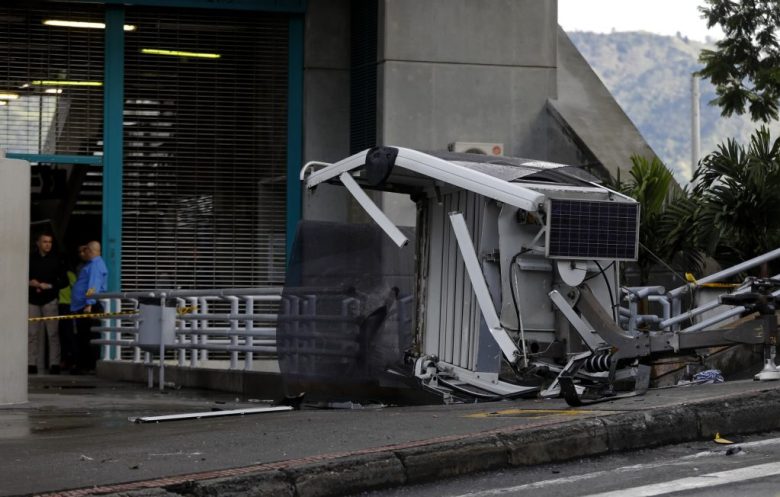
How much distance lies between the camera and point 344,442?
852 centimetres

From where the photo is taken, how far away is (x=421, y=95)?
20625 millimetres

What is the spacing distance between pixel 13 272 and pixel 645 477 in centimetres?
706

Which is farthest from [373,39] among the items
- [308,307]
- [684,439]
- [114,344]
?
[684,439]

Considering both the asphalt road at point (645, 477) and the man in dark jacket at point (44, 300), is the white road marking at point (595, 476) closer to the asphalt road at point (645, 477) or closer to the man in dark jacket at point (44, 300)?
the asphalt road at point (645, 477)

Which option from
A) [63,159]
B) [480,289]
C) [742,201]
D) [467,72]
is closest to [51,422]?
[480,289]

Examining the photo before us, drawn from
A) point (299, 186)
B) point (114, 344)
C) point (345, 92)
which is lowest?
point (114, 344)

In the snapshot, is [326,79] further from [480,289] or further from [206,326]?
[480,289]

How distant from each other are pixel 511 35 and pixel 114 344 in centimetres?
746

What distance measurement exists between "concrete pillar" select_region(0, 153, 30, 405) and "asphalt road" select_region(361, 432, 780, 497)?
6.20 meters

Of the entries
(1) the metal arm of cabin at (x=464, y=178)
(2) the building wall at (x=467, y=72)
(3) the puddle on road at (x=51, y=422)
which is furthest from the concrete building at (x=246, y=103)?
(3) the puddle on road at (x=51, y=422)

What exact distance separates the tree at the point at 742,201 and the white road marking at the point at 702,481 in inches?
334

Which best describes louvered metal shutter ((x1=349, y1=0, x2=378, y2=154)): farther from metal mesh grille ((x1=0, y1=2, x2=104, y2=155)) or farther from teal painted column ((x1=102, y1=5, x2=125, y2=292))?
metal mesh grille ((x1=0, y1=2, x2=104, y2=155))

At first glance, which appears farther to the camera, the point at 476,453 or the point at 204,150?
the point at 204,150

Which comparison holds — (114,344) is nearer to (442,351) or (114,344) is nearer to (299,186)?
(299,186)
